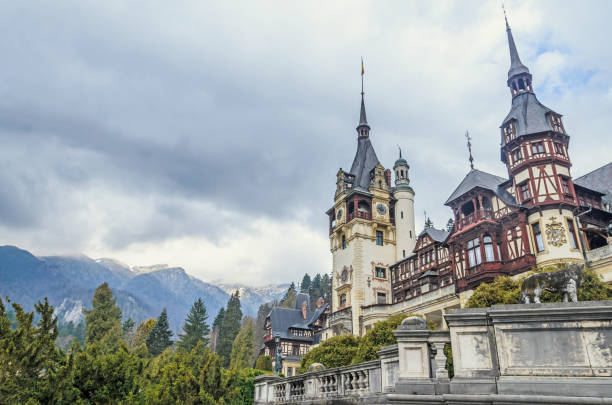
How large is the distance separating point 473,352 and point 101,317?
53921 millimetres

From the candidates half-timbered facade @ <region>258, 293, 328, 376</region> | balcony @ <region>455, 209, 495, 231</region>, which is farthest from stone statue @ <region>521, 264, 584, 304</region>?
half-timbered facade @ <region>258, 293, 328, 376</region>

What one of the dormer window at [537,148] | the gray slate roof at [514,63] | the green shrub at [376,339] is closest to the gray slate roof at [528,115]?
the dormer window at [537,148]

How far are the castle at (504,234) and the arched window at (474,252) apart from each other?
8 cm

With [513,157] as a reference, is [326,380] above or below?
below

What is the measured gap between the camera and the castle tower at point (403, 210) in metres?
54.3

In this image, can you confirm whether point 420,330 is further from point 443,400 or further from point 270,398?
point 270,398

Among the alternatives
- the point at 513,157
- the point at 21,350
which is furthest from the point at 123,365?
the point at 513,157

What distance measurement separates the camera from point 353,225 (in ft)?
174

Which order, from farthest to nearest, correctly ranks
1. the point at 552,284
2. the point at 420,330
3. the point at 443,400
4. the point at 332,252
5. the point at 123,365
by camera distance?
1. the point at 332,252
2. the point at 123,365
3. the point at 552,284
4. the point at 420,330
5. the point at 443,400

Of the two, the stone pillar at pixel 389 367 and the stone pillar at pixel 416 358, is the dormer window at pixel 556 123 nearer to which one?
the stone pillar at pixel 389 367

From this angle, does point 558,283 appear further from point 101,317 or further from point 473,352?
point 101,317

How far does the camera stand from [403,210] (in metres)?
56.2

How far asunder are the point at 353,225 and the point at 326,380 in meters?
40.8

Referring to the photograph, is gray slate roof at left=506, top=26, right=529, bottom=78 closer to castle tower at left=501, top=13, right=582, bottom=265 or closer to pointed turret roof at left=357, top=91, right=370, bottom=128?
castle tower at left=501, top=13, right=582, bottom=265
